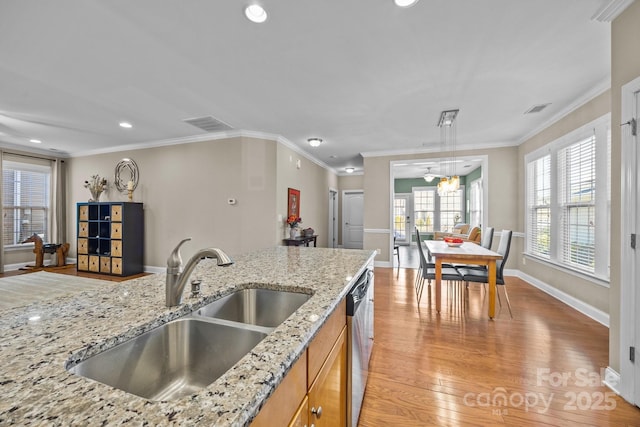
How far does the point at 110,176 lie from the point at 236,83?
176 inches

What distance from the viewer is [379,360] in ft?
7.15

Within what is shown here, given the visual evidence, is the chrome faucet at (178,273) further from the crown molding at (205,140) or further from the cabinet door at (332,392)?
the crown molding at (205,140)

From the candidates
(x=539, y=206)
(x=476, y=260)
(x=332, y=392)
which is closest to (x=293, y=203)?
(x=476, y=260)

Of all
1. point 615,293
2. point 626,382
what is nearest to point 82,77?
point 615,293

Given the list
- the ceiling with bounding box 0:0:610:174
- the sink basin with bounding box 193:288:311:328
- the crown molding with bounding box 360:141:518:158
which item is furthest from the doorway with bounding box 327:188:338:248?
the sink basin with bounding box 193:288:311:328

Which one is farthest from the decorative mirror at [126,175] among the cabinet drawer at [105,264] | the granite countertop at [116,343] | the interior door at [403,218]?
the interior door at [403,218]

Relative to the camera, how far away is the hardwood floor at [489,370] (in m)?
1.62

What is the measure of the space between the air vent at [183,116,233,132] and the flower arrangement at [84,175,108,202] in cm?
287

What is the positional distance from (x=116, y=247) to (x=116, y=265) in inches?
13.2

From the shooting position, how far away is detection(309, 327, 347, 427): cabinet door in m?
0.91

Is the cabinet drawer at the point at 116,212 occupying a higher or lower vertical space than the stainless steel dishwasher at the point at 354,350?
higher

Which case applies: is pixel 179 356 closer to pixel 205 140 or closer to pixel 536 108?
pixel 205 140

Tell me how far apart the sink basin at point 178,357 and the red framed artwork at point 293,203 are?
13.4 feet

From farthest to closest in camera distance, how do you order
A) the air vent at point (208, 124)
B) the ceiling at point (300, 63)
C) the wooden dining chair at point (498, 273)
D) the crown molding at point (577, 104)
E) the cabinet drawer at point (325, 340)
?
the air vent at point (208, 124), the wooden dining chair at point (498, 273), the crown molding at point (577, 104), the ceiling at point (300, 63), the cabinet drawer at point (325, 340)
